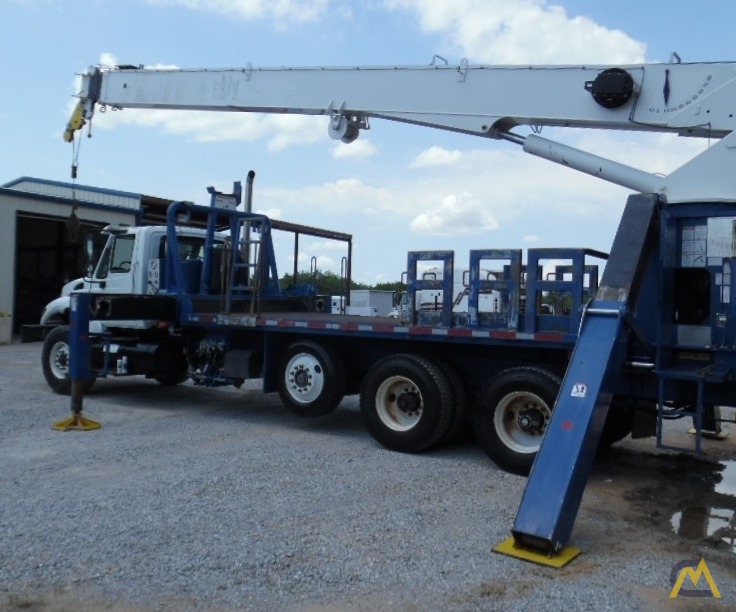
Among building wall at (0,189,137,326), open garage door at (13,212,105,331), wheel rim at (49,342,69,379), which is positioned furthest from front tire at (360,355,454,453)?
open garage door at (13,212,105,331)

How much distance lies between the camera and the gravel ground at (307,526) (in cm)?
433

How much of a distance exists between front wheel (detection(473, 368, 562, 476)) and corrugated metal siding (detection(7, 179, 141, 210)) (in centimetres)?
2046

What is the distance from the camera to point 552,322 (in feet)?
23.7

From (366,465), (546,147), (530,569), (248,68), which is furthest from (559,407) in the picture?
(248,68)

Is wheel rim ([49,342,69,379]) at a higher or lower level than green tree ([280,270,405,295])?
lower

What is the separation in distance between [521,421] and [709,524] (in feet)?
6.49

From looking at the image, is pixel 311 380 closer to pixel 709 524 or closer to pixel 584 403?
pixel 584 403

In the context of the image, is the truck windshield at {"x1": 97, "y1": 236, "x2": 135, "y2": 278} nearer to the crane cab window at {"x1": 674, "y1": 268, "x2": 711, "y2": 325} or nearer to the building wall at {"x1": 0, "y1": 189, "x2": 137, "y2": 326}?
the crane cab window at {"x1": 674, "y1": 268, "x2": 711, "y2": 325}

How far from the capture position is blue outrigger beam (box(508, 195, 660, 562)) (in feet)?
16.6

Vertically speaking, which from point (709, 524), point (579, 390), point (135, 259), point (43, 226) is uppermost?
point (43, 226)

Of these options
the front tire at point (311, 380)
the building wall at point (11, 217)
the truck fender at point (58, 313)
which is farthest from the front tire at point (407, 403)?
Answer: the building wall at point (11, 217)

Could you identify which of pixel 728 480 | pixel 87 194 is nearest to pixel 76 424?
pixel 728 480

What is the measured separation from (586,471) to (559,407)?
500 millimetres

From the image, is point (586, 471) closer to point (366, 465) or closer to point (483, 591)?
point (483, 591)
